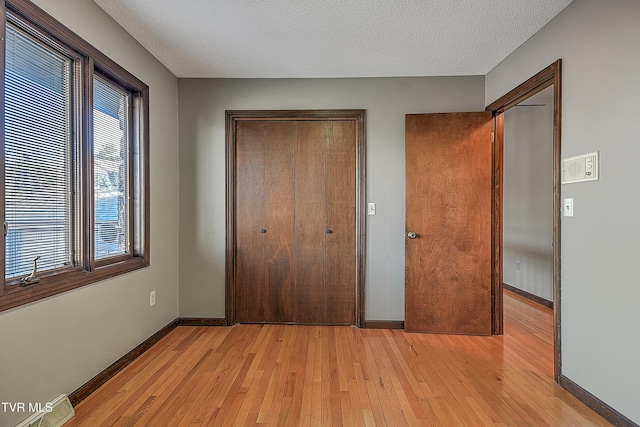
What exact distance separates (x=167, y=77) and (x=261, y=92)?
0.86 metres

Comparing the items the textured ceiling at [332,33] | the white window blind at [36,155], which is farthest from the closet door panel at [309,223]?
the white window blind at [36,155]

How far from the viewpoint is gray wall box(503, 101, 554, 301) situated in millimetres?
4184

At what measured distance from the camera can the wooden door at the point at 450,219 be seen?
3.12m

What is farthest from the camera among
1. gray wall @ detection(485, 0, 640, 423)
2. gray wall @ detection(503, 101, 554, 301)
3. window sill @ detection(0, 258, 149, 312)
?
gray wall @ detection(503, 101, 554, 301)

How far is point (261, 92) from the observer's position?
3381mm

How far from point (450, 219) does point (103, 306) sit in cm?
282

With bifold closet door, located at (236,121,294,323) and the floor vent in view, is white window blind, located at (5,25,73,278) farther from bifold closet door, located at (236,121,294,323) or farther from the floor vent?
bifold closet door, located at (236,121,294,323)

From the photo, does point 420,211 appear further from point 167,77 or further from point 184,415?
point 167,77

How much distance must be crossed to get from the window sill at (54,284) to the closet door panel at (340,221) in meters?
1.77

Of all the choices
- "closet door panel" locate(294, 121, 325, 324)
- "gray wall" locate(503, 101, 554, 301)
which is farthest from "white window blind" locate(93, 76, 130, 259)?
"gray wall" locate(503, 101, 554, 301)

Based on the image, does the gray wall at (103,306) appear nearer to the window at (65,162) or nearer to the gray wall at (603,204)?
the window at (65,162)

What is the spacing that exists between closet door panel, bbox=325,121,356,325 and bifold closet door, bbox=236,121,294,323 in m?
0.38

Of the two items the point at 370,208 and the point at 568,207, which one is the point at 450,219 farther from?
the point at 568,207

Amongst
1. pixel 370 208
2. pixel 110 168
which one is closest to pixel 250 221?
pixel 370 208
